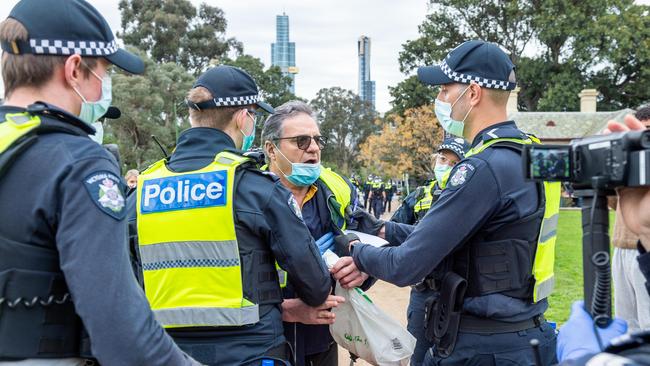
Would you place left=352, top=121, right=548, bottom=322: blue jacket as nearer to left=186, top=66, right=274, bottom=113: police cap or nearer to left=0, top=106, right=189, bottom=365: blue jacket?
left=186, top=66, right=274, bottom=113: police cap

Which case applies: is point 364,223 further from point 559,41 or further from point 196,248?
point 559,41

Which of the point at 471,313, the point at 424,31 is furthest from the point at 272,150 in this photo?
the point at 424,31

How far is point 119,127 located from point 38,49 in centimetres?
2962

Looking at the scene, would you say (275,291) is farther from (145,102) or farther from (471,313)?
(145,102)

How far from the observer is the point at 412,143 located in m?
35.8

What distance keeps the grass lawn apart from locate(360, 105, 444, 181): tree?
17973 mm

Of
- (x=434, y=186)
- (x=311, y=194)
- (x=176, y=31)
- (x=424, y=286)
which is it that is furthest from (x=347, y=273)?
(x=176, y=31)

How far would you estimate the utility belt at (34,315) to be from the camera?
1.66m

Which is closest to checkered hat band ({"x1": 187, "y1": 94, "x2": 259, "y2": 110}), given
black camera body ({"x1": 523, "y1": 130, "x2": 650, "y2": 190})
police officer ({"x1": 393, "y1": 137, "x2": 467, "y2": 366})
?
police officer ({"x1": 393, "y1": 137, "x2": 467, "y2": 366})

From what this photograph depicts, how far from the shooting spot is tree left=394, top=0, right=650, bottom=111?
3859 centimetres

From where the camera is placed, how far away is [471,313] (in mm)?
2746

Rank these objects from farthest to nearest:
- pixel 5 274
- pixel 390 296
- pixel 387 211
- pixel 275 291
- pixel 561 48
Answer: pixel 561 48, pixel 387 211, pixel 390 296, pixel 275 291, pixel 5 274

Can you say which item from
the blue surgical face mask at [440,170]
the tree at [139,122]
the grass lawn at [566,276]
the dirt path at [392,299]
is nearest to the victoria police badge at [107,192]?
the blue surgical face mask at [440,170]

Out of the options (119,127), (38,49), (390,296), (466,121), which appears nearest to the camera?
(38,49)
